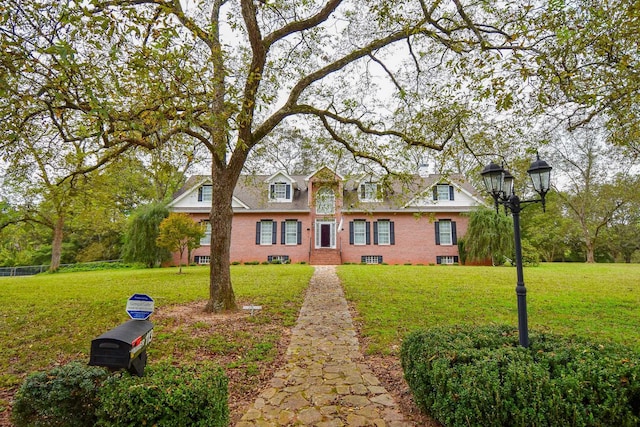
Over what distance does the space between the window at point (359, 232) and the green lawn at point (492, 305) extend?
8262mm

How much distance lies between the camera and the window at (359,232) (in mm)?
20172

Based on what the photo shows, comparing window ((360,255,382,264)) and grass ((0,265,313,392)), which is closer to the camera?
grass ((0,265,313,392))

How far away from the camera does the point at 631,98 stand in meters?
4.86

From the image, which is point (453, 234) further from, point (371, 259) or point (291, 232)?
point (291, 232)

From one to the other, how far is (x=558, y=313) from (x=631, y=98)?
4.21 m

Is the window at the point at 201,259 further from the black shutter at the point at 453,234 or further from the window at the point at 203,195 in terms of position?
the black shutter at the point at 453,234

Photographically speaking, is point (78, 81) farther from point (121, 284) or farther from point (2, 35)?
point (121, 284)

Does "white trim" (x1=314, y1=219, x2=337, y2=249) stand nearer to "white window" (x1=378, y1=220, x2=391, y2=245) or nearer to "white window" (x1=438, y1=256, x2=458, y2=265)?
"white window" (x1=378, y1=220, x2=391, y2=245)

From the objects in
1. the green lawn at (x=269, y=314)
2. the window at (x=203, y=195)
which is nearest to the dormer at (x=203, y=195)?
the window at (x=203, y=195)

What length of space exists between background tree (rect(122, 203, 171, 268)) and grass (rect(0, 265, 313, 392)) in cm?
652

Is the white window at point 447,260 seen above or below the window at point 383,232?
below

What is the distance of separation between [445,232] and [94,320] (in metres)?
18.0

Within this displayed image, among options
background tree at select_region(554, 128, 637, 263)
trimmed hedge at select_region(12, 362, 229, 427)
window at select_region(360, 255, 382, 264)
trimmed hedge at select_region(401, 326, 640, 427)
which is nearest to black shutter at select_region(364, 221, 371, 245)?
window at select_region(360, 255, 382, 264)

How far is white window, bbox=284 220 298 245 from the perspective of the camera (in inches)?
797
